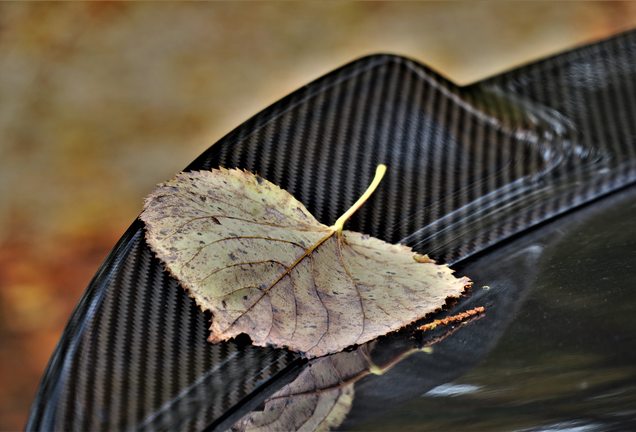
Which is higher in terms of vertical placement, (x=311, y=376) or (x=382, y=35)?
(x=382, y=35)

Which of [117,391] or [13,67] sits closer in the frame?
[117,391]

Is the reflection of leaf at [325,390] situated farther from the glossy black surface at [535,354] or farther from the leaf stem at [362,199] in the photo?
the leaf stem at [362,199]

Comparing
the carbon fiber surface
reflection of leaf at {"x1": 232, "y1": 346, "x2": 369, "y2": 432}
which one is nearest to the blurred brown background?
the carbon fiber surface

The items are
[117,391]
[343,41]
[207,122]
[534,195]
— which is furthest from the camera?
[343,41]

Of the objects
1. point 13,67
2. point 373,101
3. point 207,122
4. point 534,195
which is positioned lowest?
point 534,195

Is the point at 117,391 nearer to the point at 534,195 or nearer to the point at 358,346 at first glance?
the point at 358,346

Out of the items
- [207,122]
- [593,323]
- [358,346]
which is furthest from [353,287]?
[207,122]

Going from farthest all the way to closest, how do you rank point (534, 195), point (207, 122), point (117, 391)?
point (207, 122) → point (534, 195) → point (117, 391)

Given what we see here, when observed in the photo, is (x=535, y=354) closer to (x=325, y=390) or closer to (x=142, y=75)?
(x=325, y=390)
